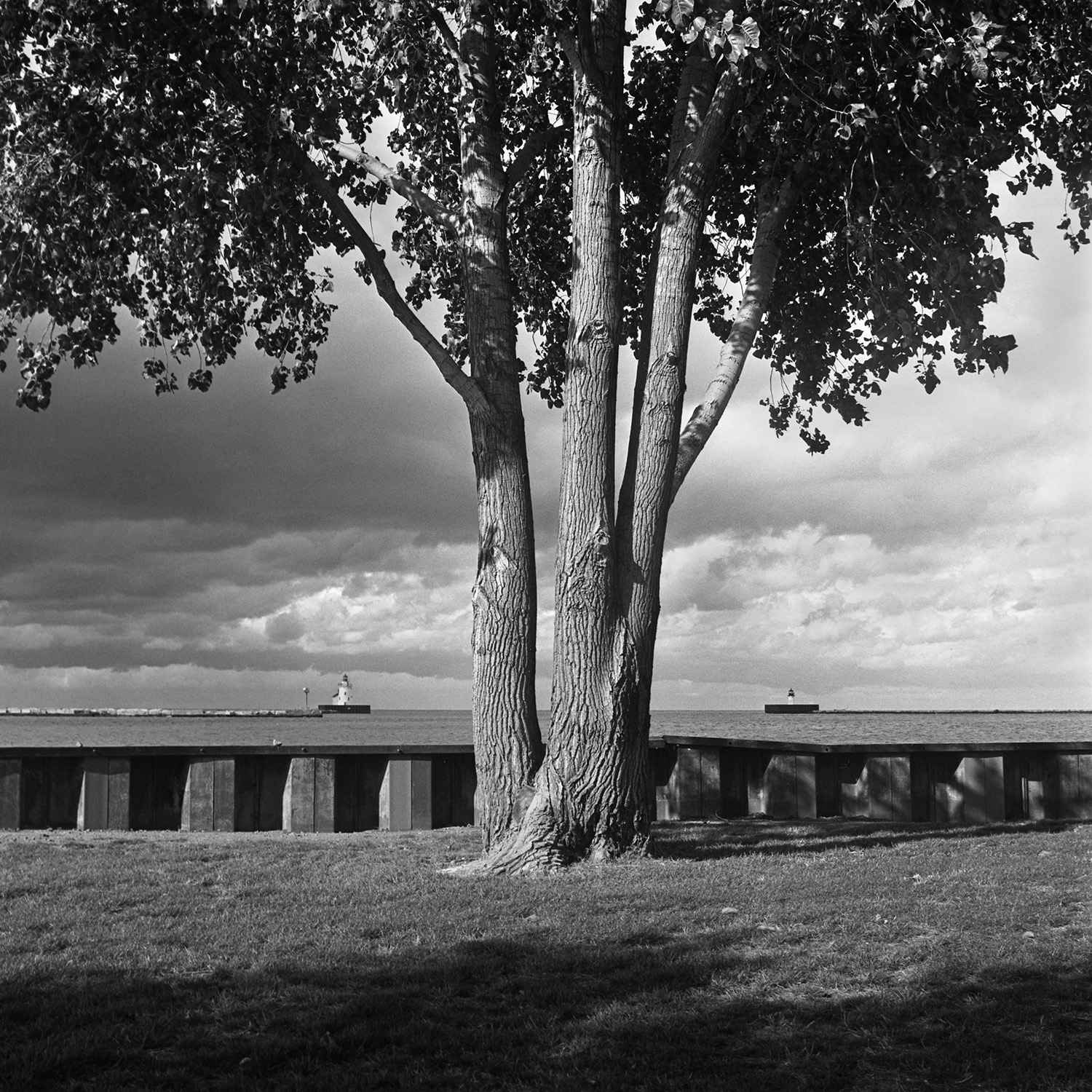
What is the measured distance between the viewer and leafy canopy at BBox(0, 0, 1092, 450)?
11336 millimetres

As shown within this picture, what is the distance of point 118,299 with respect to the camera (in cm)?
1507

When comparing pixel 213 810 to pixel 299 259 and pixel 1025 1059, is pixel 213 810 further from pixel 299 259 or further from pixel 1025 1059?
pixel 1025 1059

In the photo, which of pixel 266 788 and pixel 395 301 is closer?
pixel 395 301

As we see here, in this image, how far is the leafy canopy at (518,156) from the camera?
37.2 feet

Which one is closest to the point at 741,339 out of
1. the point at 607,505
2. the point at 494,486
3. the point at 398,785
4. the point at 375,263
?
the point at 607,505

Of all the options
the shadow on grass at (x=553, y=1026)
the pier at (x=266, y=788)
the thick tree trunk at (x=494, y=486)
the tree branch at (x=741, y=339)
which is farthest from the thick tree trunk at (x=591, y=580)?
the pier at (x=266, y=788)

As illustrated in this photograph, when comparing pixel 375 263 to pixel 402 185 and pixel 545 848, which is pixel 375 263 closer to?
pixel 402 185

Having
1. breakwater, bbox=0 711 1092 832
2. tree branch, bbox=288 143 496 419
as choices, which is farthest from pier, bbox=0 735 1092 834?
tree branch, bbox=288 143 496 419

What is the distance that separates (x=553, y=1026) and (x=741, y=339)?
321 inches

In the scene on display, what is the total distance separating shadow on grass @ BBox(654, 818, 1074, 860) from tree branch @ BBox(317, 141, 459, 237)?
7004 millimetres

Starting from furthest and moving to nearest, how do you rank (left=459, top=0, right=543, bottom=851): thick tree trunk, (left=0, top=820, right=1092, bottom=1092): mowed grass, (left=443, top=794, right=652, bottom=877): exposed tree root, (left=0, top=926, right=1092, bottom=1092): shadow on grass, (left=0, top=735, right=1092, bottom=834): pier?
(left=0, top=735, right=1092, bottom=834): pier
(left=459, top=0, right=543, bottom=851): thick tree trunk
(left=443, top=794, right=652, bottom=877): exposed tree root
(left=0, top=820, right=1092, bottom=1092): mowed grass
(left=0, top=926, right=1092, bottom=1092): shadow on grass

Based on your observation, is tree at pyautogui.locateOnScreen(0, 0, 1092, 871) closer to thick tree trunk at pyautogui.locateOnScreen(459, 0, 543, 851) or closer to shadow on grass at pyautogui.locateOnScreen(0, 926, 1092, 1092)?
thick tree trunk at pyautogui.locateOnScreen(459, 0, 543, 851)

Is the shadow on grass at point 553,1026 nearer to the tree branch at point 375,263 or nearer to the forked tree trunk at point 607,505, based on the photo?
the forked tree trunk at point 607,505

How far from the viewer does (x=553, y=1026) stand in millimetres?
5523
